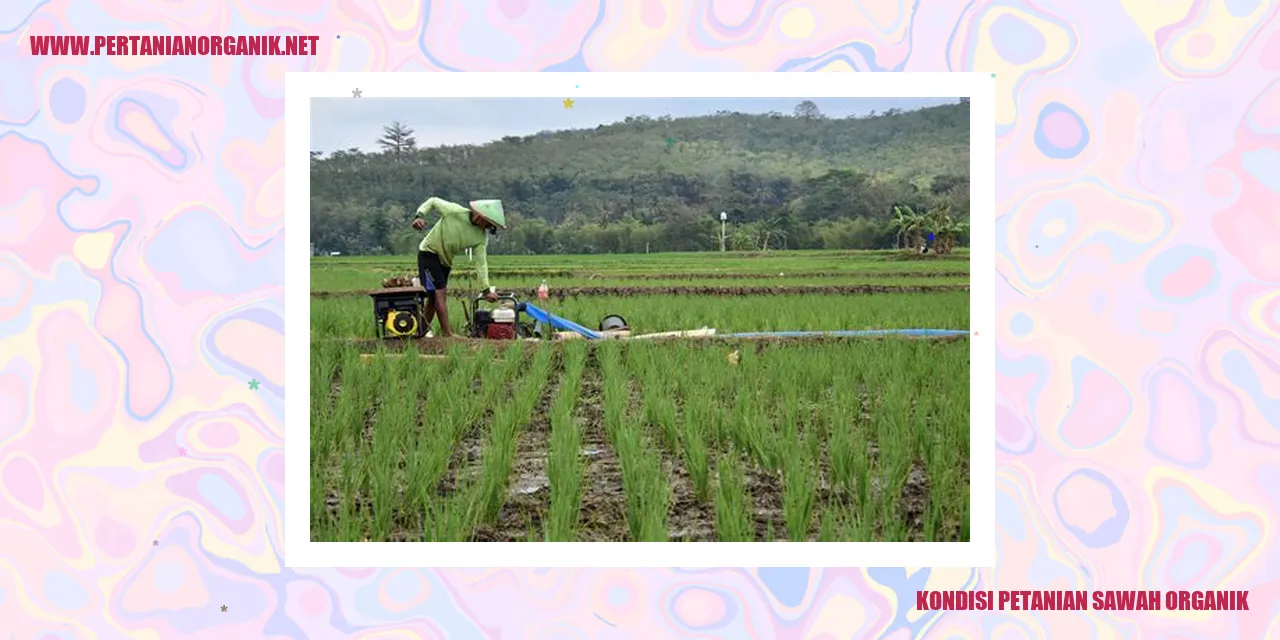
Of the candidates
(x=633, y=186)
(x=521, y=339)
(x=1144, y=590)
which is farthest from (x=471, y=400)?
(x=1144, y=590)

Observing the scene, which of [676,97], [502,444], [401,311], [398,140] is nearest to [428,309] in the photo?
[401,311]

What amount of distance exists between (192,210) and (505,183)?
1.10m

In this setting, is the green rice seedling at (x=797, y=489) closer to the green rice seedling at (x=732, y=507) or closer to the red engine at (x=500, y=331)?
the green rice seedling at (x=732, y=507)

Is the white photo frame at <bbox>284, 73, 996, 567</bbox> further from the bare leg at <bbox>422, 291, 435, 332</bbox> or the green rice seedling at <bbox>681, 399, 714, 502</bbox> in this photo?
the bare leg at <bbox>422, 291, 435, 332</bbox>

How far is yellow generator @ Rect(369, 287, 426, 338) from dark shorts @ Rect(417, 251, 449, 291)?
5 centimetres

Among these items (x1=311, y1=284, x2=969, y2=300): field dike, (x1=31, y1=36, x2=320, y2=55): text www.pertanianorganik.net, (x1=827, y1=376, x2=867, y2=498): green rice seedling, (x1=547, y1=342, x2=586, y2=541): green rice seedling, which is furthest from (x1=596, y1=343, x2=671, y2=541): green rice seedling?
(x1=31, y1=36, x2=320, y2=55): text www.pertanianorganik.net

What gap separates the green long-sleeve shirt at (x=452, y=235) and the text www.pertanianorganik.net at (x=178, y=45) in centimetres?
84

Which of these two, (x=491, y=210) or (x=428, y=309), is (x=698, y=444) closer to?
(x=491, y=210)

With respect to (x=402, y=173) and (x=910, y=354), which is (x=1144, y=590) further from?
(x=402, y=173)

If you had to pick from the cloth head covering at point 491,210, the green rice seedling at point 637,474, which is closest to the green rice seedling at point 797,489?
the green rice seedling at point 637,474

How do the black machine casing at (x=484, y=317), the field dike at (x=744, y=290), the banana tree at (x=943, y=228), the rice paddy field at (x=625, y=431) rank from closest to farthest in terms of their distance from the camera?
the rice paddy field at (x=625, y=431)
the banana tree at (x=943, y=228)
the black machine casing at (x=484, y=317)
the field dike at (x=744, y=290)

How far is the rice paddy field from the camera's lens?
2.15 m

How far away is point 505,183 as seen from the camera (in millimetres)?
2965

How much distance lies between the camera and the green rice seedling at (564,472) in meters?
2.12
